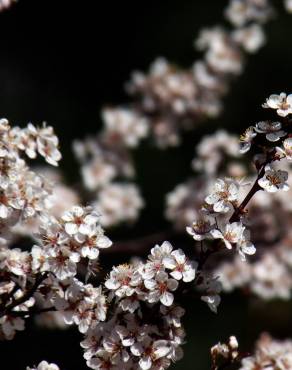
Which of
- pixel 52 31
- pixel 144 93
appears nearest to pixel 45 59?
pixel 52 31

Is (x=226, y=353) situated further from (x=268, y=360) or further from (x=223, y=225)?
(x=223, y=225)

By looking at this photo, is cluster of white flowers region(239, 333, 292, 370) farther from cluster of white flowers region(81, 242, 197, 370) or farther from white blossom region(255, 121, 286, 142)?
white blossom region(255, 121, 286, 142)

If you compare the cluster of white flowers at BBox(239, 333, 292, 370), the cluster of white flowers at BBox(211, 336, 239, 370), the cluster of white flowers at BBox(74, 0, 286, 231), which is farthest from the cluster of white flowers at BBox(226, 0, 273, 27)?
the cluster of white flowers at BBox(211, 336, 239, 370)

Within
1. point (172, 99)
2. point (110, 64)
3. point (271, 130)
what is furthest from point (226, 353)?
point (110, 64)

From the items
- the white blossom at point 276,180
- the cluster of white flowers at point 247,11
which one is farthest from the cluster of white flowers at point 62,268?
the cluster of white flowers at point 247,11

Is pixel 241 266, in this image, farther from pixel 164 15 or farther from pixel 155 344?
pixel 164 15
